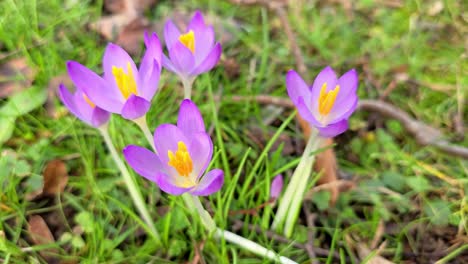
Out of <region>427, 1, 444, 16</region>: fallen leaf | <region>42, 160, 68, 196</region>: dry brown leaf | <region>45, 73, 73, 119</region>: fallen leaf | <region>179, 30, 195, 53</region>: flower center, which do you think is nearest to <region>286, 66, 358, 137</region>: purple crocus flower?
<region>179, 30, 195, 53</region>: flower center

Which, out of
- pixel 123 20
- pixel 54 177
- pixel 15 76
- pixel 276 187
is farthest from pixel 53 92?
pixel 276 187

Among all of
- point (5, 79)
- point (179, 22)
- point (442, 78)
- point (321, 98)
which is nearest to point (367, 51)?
point (442, 78)

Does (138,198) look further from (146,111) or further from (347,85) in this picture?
(347,85)

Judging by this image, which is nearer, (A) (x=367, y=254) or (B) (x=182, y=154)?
(B) (x=182, y=154)

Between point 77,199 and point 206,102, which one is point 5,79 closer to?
point 77,199

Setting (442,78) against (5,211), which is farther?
(442,78)

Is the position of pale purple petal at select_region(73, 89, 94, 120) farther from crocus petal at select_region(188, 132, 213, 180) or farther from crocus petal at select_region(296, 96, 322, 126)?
crocus petal at select_region(296, 96, 322, 126)
